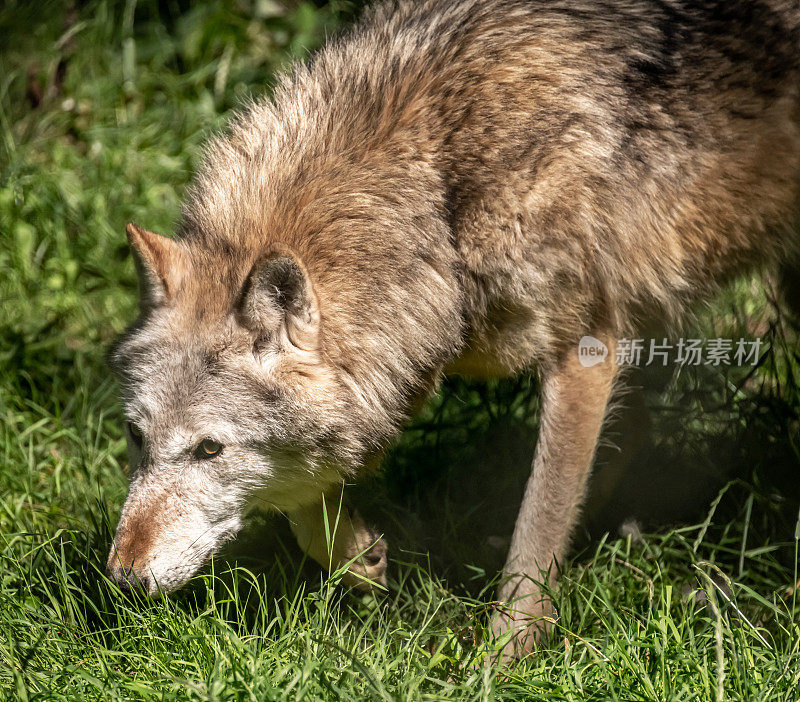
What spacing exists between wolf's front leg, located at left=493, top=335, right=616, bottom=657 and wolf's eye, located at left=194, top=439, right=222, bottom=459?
1197mm

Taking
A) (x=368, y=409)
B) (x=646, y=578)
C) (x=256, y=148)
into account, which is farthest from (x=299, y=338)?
(x=646, y=578)

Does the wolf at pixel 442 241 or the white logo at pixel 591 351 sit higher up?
the wolf at pixel 442 241

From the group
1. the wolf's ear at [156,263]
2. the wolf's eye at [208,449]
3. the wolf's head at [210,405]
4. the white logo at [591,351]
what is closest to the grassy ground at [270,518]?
the wolf's head at [210,405]

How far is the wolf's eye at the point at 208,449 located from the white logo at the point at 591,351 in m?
1.39

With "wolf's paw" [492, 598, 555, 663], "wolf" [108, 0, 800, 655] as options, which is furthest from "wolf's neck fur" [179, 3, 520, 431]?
"wolf's paw" [492, 598, 555, 663]

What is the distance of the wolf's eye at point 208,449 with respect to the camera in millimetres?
3211

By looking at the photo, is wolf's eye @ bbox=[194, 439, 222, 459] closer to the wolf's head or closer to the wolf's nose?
the wolf's head

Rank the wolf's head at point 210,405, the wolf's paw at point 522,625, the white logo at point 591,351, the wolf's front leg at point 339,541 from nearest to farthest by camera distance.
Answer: the wolf's head at point 210,405
the wolf's paw at point 522,625
the white logo at point 591,351
the wolf's front leg at point 339,541

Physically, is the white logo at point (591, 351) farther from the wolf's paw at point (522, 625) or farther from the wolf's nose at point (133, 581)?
the wolf's nose at point (133, 581)

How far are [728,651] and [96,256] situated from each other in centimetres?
435

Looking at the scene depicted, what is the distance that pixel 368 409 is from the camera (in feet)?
10.8

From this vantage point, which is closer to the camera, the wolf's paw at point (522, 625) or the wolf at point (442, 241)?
the wolf at point (442, 241)

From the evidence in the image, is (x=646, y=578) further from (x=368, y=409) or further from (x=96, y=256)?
(x=96, y=256)

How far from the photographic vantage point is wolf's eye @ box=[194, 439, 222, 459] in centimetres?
321
